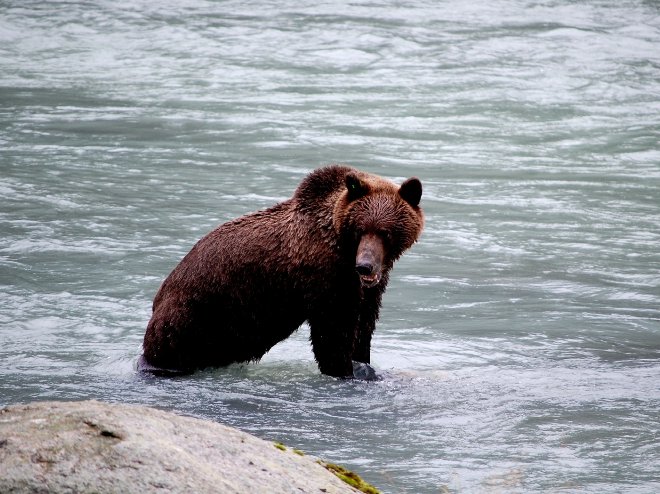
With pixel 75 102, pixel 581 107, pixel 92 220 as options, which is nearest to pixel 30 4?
pixel 75 102

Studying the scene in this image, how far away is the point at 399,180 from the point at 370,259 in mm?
7259

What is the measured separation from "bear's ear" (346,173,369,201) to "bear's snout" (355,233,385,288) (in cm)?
27

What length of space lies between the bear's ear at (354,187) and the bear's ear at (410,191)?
8.8 inches

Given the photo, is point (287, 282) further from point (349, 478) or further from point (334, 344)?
point (349, 478)

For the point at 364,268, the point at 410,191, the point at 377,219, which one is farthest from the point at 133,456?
the point at 410,191

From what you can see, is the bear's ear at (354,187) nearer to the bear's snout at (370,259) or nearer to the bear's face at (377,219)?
the bear's face at (377,219)

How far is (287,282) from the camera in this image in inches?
288

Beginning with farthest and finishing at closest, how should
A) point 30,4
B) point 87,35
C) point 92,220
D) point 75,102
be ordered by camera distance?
point 30,4 < point 87,35 < point 75,102 < point 92,220

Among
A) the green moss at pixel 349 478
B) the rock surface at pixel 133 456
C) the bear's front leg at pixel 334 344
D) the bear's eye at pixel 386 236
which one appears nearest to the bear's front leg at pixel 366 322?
the bear's front leg at pixel 334 344

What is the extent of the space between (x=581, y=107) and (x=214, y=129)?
5.80 m

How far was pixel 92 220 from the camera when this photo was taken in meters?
12.2

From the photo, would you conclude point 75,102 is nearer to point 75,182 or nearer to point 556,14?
point 75,182

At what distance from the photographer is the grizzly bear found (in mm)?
7023

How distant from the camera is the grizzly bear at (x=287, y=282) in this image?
702cm
